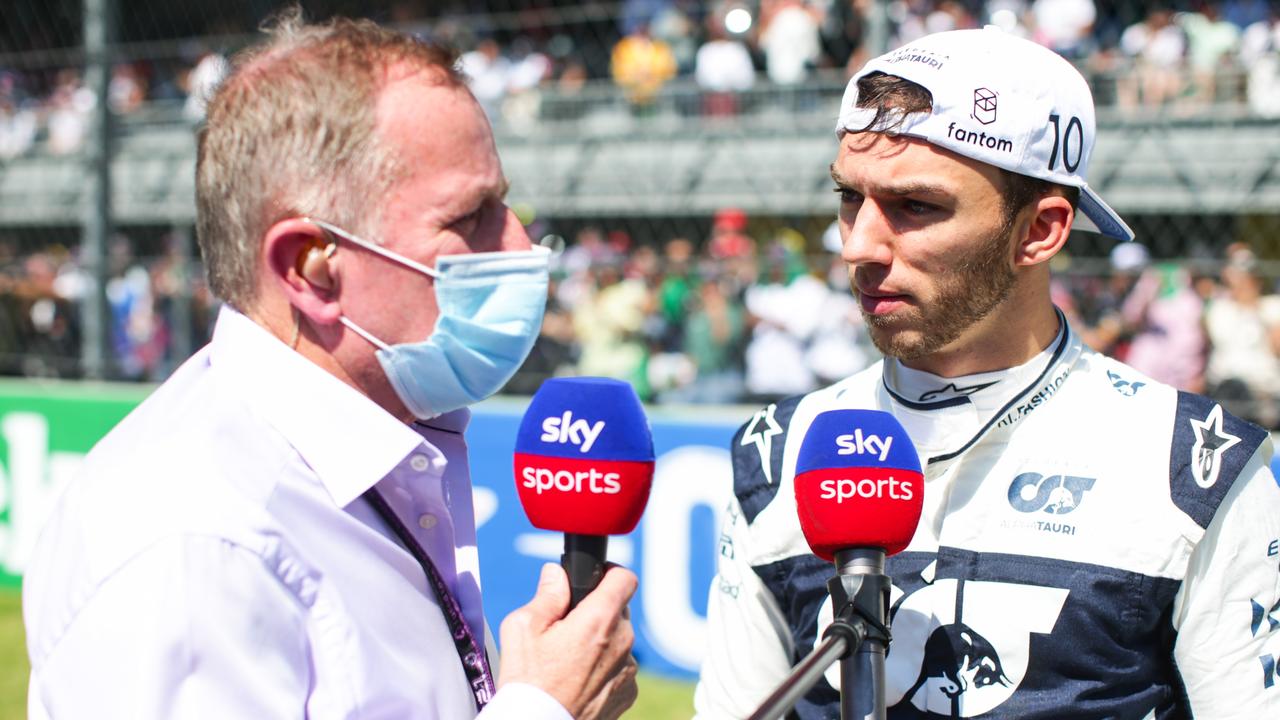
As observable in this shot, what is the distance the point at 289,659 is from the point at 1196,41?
27.9 feet

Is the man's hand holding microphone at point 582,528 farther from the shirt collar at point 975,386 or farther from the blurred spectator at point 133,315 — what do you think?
the blurred spectator at point 133,315

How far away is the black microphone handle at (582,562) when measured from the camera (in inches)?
63.9

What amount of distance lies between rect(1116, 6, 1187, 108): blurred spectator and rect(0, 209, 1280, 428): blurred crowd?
1.15 metres

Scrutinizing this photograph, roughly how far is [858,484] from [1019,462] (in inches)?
14.9

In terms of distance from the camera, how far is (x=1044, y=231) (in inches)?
79.3

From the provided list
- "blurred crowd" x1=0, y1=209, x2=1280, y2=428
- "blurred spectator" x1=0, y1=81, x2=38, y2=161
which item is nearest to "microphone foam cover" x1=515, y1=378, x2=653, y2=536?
"blurred crowd" x1=0, y1=209, x2=1280, y2=428

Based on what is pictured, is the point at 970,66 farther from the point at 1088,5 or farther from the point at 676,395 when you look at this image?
the point at 1088,5

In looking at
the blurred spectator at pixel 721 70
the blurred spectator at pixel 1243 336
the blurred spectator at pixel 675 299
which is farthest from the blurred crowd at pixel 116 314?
the blurred spectator at pixel 1243 336

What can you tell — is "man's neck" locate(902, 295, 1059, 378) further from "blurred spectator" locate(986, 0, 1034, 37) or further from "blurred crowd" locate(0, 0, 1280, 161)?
"blurred spectator" locate(986, 0, 1034, 37)

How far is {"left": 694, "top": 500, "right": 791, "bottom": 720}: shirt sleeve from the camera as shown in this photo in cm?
213

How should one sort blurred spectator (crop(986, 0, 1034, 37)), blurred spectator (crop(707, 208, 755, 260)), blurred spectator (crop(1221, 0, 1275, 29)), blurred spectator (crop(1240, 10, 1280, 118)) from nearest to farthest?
blurred spectator (crop(1240, 10, 1280, 118)) < blurred spectator (crop(1221, 0, 1275, 29)) < blurred spectator (crop(986, 0, 1034, 37)) < blurred spectator (crop(707, 208, 755, 260))

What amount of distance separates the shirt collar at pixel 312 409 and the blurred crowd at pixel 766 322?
5178 millimetres

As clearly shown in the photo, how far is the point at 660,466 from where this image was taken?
18.4 feet

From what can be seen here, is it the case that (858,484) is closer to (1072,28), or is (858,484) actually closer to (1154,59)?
(1154,59)
